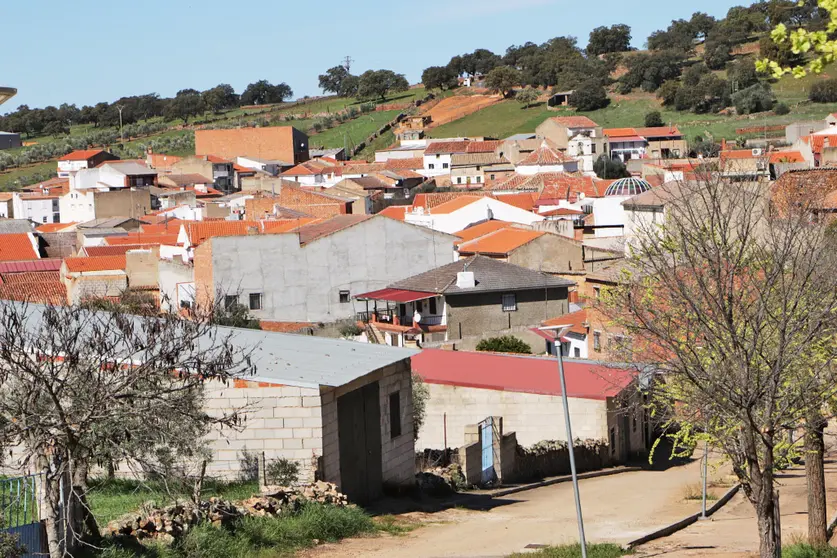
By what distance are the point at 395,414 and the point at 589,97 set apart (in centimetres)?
12773

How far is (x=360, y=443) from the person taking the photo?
20.4 metres

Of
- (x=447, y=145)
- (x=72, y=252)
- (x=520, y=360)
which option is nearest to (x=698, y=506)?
(x=520, y=360)

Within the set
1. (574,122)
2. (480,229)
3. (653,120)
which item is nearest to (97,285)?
(480,229)

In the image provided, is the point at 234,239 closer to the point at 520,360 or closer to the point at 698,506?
the point at 520,360

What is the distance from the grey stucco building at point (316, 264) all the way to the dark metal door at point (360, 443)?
90.5 ft

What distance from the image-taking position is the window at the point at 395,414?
21.5 meters

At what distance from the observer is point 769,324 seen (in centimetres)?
1383

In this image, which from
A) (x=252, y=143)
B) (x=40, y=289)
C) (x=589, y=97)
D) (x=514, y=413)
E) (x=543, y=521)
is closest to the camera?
(x=543, y=521)

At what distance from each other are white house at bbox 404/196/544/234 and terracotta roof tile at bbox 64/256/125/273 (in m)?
21.1

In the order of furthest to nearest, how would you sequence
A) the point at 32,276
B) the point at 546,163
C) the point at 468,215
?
1. the point at 546,163
2. the point at 468,215
3. the point at 32,276

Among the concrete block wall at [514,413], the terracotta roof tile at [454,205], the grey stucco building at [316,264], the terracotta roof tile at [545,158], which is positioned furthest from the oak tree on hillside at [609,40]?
the concrete block wall at [514,413]

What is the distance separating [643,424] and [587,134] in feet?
300

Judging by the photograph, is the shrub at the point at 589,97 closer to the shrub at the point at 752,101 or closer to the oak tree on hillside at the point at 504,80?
the oak tree on hillside at the point at 504,80

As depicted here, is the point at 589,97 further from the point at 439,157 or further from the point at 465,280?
the point at 465,280
